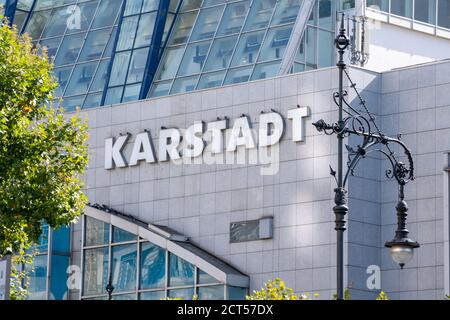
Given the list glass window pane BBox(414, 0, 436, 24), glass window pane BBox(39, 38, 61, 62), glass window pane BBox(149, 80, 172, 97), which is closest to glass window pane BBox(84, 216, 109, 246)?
glass window pane BBox(149, 80, 172, 97)

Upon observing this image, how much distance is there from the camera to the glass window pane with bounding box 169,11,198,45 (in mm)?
65875

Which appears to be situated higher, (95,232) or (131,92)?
(131,92)

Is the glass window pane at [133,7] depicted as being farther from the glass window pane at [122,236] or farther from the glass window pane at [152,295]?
the glass window pane at [152,295]

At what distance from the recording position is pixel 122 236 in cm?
6066

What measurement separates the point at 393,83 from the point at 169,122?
9.45 metres

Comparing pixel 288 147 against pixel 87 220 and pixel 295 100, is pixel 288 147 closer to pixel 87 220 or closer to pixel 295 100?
pixel 295 100

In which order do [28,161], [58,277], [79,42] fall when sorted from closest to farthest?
[28,161]
[58,277]
[79,42]

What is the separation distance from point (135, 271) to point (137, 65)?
414 inches

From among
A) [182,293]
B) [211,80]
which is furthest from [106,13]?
[182,293]

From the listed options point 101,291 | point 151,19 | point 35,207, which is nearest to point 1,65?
point 35,207

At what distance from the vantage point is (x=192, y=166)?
196 feet

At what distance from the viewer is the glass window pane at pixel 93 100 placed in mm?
67062

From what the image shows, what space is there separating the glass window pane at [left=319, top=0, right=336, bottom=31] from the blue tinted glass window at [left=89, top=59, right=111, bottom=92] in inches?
440

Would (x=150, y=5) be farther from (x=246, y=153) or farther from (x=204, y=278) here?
(x=204, y=278)
